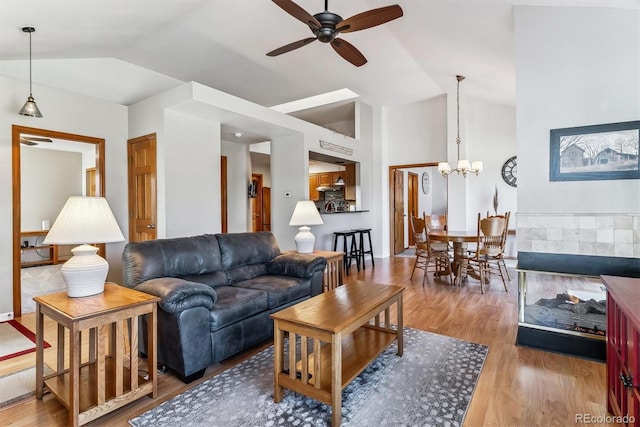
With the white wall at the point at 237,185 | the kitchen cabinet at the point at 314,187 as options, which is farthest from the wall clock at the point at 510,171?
the white wall at the point at 237,185

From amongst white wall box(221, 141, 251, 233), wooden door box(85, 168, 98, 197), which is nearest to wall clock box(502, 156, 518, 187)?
white wall box(221, 141, 251, 233)

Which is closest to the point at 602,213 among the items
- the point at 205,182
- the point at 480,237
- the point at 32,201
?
the point at 480,237

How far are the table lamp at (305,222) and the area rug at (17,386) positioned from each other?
92.7 inches

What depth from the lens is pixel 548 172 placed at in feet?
8.45

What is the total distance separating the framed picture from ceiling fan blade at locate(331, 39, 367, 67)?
1.74 m

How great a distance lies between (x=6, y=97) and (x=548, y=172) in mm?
5254

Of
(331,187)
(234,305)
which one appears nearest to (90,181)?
(331,187)

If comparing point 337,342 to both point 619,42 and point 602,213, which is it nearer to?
point 602,213

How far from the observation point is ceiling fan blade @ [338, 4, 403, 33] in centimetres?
227

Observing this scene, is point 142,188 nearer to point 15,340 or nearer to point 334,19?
point 15,340

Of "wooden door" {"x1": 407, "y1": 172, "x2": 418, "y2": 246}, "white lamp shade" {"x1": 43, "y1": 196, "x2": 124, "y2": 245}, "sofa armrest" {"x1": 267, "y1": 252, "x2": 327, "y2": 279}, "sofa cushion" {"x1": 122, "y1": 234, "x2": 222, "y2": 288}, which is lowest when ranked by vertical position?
"sofa armrest" {"x1": 267, "y1": 252, "x2": 327, "y2": 279}

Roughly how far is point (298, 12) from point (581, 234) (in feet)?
8.75

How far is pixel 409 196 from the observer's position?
8453 mm

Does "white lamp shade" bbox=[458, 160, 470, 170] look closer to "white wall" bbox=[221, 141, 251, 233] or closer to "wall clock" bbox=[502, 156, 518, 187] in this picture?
"wall clock" bbox=[502, 156, 518, 187]
